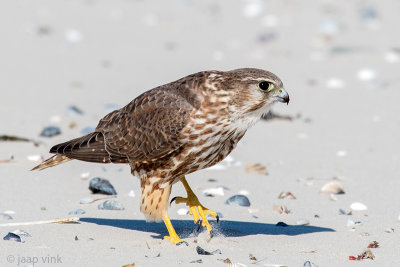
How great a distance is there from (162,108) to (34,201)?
1.62 metres

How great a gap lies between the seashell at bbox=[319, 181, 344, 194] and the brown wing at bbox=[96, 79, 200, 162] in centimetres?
222

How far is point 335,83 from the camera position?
1341 centimetres

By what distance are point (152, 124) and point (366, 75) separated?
23.0ft

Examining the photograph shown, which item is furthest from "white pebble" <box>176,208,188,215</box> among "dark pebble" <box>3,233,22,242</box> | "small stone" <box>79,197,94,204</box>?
"dark pebble" <box>3,233,22,242</box>

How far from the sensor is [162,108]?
24.2ft

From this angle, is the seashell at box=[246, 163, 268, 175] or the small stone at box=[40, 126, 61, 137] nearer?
the seashell at box=[246, 163, 268, 175]

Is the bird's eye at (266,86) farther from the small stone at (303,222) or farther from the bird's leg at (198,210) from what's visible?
the small stone at (303,222)

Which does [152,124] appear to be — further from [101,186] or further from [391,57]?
[391,57]

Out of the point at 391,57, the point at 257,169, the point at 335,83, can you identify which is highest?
the point at 391,57

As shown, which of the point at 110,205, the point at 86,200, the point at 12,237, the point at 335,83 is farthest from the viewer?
the point at 335,83

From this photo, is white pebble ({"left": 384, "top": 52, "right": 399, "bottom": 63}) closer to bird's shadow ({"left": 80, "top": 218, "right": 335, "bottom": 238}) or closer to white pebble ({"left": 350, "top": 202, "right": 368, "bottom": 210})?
white pebble ({"left": 350, "top": 202, "right": 368, "bottom": 210})

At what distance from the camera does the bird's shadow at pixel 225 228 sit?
24.8ft

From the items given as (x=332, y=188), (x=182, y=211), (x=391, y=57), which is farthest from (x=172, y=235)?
(x=391, y=57)

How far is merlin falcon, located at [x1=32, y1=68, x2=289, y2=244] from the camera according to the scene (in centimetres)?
706
